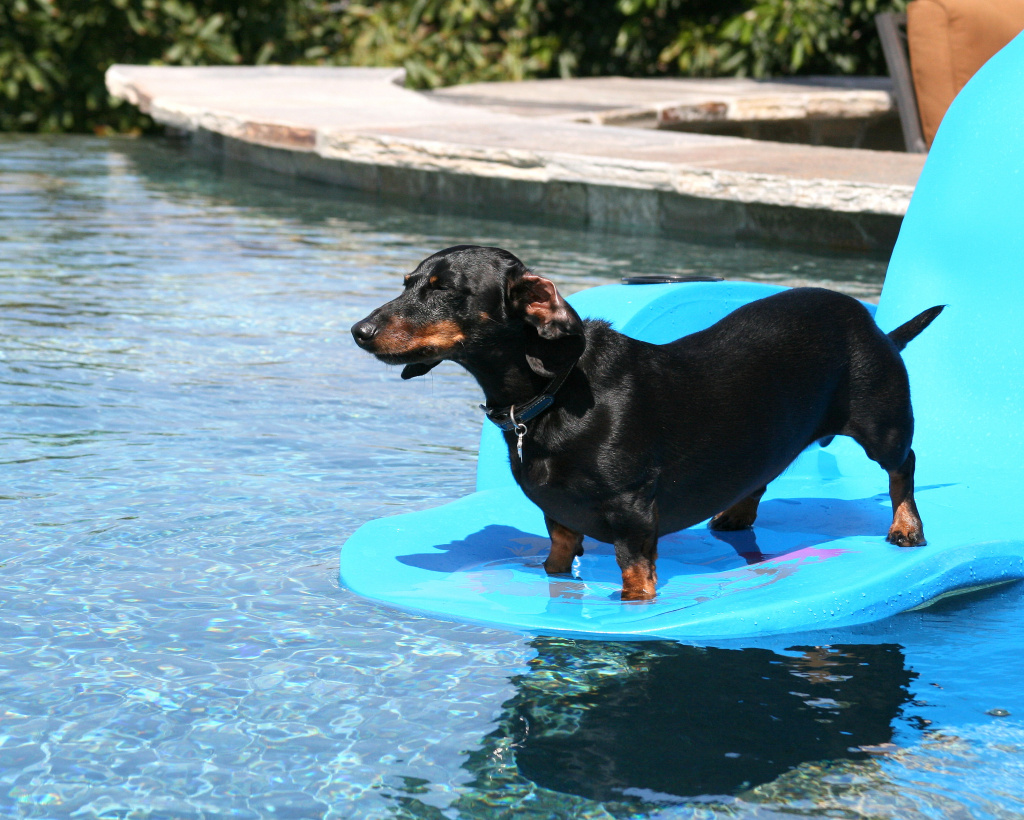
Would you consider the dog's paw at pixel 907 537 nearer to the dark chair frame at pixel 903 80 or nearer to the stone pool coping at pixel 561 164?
the stone pool coping at pixel 561 164

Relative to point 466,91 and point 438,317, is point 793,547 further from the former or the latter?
point 466,91

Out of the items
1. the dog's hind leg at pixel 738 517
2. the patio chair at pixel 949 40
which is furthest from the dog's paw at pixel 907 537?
the patio chair at pixel 949 40

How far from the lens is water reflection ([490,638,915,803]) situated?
2.71m

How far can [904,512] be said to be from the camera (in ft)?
12.7

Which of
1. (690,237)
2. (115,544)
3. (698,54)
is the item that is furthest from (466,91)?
(115,544)

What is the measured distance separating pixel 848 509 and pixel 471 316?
1759mm

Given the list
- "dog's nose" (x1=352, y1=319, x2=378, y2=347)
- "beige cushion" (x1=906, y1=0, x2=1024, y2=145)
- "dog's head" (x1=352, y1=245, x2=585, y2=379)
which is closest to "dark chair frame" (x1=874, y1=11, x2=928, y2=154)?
"beige cushion" (x1=906, y1=0, x2=1024, y2=145)

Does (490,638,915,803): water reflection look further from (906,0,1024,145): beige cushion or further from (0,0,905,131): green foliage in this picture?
(0,0,905,131): green foliage

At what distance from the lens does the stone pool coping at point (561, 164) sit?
912 cm

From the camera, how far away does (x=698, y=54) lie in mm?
16797

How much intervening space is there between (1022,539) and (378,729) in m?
2.05

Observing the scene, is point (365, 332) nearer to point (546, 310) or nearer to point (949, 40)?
point (546, 310)

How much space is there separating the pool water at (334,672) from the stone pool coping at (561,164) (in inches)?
150

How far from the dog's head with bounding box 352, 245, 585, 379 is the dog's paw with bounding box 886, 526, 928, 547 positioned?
4.16 feet
